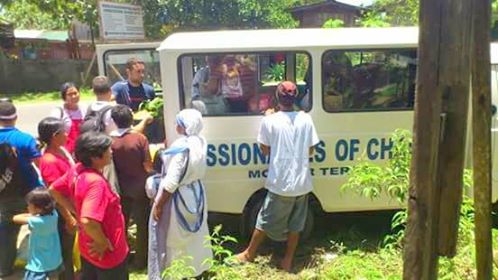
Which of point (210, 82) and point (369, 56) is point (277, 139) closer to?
point (210, 82)

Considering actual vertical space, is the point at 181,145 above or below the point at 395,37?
below

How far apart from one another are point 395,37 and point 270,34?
3.42ft

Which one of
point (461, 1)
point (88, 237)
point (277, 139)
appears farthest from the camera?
point (277, 139)

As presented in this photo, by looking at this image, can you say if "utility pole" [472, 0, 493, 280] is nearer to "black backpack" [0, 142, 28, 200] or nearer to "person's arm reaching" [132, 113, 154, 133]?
"person's arm reaching" [132, 113, 154, 133]

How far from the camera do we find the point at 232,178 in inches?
160

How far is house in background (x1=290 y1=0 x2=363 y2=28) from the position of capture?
781 inches

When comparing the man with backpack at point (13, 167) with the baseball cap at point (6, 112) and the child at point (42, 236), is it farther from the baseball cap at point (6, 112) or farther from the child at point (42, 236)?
the child at point (42, 236)

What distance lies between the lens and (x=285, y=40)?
155 inches

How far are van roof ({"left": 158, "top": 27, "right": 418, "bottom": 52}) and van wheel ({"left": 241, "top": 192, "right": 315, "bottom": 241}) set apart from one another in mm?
1280

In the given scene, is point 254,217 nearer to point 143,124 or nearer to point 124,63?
point 143,124

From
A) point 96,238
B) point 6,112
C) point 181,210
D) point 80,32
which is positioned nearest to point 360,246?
point 181,210

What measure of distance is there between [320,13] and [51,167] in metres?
18.1

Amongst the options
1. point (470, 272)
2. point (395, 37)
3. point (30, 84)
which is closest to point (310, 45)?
point (395, 37)

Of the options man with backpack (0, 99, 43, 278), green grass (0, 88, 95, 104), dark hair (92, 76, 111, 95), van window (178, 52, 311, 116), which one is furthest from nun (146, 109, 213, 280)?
green grass (0, 88, 95, 104)
